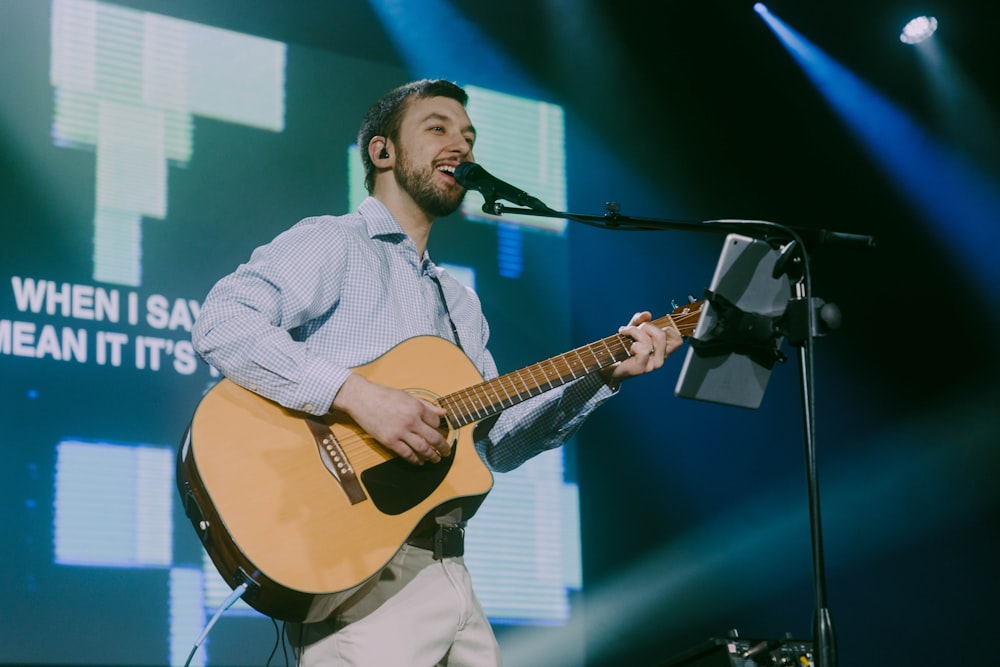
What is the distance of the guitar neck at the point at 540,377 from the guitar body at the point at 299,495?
0.26 ft

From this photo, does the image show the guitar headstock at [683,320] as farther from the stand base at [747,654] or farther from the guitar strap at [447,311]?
the stand base at [747,654]

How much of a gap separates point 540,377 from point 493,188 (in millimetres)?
491

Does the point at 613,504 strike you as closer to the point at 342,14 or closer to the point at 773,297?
the point at 342,14

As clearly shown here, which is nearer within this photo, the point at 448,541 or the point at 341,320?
the point at 448,541

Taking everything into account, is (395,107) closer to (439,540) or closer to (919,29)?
(439,540)

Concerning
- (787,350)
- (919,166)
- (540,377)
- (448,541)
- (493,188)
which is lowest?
(448,541)

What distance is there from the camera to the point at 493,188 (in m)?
2.62

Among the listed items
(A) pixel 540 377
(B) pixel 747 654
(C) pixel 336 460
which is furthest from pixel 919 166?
(C) pixel 336 460

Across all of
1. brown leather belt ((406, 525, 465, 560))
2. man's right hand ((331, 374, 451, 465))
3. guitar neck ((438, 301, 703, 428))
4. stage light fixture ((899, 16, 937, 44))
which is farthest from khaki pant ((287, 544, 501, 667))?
stage light fixture ((899, 16, 937, 44))

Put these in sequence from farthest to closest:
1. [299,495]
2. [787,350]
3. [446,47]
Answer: [787,350] < [446,47] < [299,495]

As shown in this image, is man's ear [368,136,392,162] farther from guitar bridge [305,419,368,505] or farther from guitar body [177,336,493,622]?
guitar bridge [305,419,368,505]

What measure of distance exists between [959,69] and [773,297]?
433 cm

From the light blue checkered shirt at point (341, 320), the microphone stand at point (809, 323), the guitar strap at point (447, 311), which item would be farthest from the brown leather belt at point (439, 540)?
the microphone stand at point (809, 323)

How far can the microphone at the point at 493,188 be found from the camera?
2.61 metres
